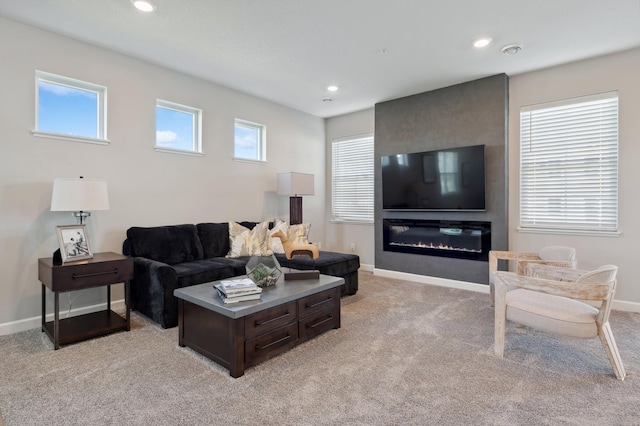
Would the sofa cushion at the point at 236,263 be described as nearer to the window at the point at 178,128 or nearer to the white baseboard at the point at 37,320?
the white baseboard at the point at 37,320

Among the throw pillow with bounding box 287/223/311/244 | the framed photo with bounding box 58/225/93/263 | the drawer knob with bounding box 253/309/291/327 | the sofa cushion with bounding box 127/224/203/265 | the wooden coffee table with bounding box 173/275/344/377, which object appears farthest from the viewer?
the throw pillow with bounding box 287/223/311/244

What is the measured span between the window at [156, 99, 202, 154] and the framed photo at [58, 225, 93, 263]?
52.5 inches

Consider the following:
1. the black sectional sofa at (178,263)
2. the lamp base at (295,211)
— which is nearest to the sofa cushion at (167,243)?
the black sectional sofa at (178,263)

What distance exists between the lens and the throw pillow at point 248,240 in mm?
4250

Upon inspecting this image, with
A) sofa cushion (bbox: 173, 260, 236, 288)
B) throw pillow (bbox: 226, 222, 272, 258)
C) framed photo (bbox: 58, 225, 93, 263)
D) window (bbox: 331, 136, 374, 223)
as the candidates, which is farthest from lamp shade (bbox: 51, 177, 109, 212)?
window (bbox: 331, 136, 374, 223)

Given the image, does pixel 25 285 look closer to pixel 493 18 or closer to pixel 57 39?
pixel 57 39

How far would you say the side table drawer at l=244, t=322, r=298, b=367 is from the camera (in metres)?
2.29

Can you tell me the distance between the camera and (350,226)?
5.97 meters

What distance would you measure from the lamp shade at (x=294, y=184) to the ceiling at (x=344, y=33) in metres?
1.35

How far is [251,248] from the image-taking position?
170 inches

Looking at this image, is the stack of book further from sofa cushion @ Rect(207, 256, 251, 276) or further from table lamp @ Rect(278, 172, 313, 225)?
table lamp @ Rect(278, 172, 313, 225)

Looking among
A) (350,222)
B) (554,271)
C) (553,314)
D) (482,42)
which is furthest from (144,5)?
(350,222)

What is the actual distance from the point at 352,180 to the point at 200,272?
3.37 metres

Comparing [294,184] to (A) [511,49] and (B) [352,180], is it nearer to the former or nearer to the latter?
(B) [352,180]
